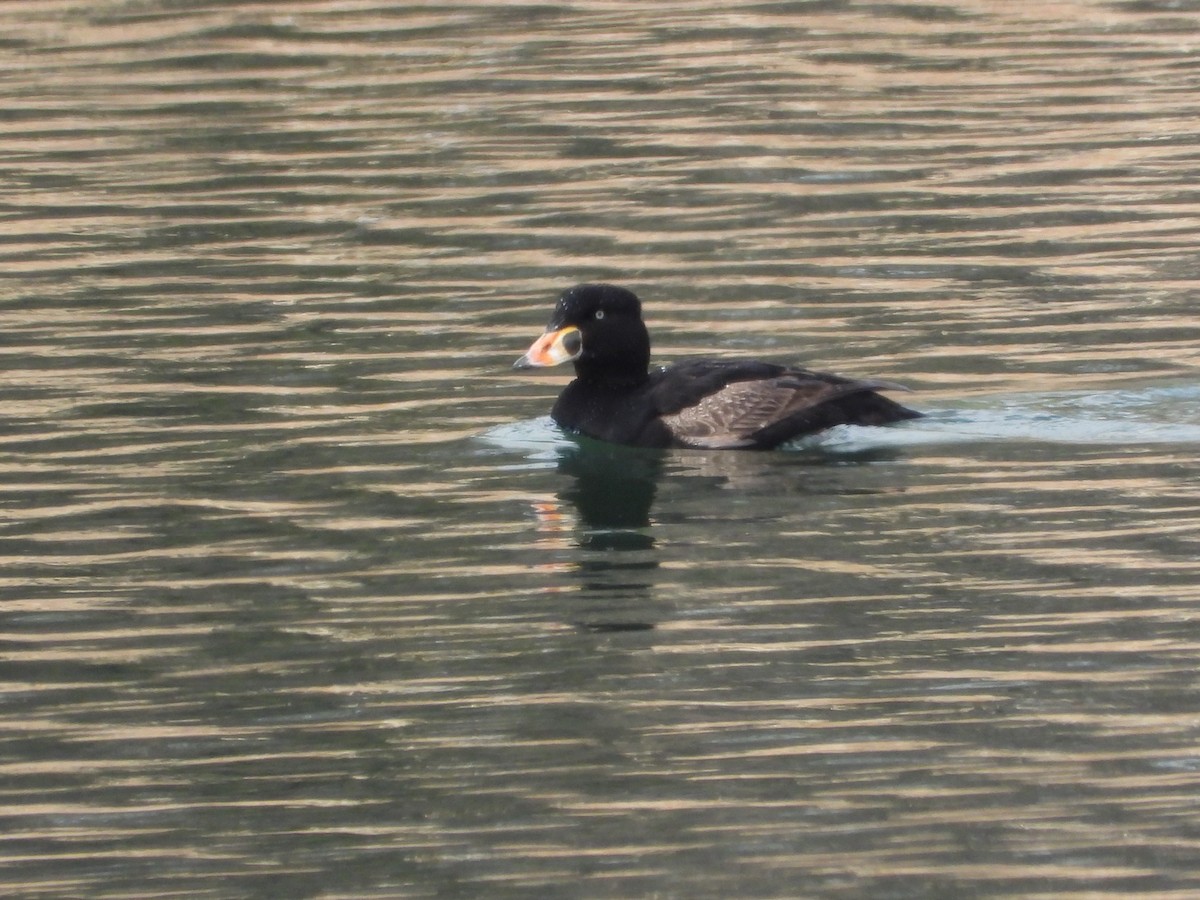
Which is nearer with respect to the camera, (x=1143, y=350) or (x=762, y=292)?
(x=1143, y=350)

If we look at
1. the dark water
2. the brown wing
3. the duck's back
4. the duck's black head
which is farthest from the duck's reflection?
the duck's black head

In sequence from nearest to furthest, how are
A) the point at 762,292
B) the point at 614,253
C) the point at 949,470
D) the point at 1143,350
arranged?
1. the point at 949,470
2. the point at 1143,350
3. the point at 762,292
4. the point at 614,253

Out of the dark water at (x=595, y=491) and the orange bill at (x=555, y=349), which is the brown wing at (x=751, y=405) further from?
the orange bill at (x=555, y=349)

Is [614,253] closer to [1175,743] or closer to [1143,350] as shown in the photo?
[1143,350]

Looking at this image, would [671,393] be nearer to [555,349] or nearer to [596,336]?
[596,336]

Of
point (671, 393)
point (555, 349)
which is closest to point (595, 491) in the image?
point (671, 393)

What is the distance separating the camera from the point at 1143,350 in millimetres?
13250

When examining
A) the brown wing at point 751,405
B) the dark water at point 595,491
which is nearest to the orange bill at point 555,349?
the dark water at point 595,491

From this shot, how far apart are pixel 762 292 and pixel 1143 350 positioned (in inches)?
96.4

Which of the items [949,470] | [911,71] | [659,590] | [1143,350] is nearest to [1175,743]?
[659,590]

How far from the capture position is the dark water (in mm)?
7426

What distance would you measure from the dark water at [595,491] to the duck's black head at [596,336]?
0.42 m

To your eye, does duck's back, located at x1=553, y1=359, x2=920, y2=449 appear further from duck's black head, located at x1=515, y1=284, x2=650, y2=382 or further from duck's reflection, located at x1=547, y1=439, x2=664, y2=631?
duck's black head, located at x1=515, y1=284, x2=650, y2=382

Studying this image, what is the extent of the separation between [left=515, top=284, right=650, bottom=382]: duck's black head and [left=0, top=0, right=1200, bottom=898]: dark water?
421 millimetres
